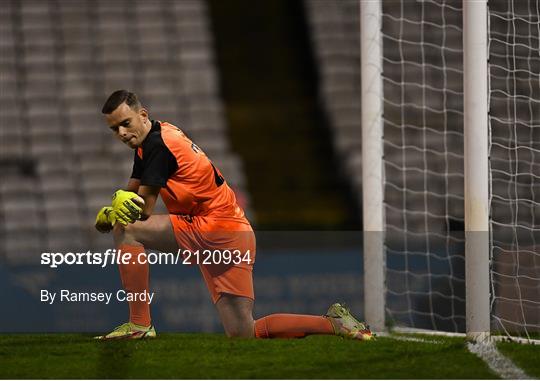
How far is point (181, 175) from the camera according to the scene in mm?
4664

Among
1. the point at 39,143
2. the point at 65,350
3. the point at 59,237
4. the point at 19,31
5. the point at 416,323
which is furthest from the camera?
the point at 19,31

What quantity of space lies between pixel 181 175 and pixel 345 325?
2.79 ft

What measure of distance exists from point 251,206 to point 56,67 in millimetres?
1730

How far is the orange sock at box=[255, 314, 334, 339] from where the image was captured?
462 cm

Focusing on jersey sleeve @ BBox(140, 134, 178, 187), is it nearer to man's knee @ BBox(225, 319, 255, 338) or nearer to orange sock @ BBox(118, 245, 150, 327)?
orange sock @ BBox(118, 245, 150, 327)

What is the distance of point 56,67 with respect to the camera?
872 cm

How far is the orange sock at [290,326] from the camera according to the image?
462 centimetres

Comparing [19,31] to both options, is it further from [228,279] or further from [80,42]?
[228,279]

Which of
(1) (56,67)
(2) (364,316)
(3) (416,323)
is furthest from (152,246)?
(1) (56,67)

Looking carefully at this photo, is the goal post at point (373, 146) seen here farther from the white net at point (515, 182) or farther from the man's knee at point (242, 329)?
the man's knee at point (242, 329)

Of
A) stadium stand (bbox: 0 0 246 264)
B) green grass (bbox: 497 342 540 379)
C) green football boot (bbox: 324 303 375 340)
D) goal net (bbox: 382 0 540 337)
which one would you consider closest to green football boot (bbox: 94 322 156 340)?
green football boot (bbox: 324 303 375 340)

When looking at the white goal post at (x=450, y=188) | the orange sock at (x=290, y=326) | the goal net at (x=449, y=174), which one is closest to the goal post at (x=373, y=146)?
the white goal post at (x=450, y=188)

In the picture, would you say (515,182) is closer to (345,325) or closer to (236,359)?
(345,325)

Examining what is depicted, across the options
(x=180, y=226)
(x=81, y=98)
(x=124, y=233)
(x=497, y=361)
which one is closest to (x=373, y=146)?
(x=180, y=226)
